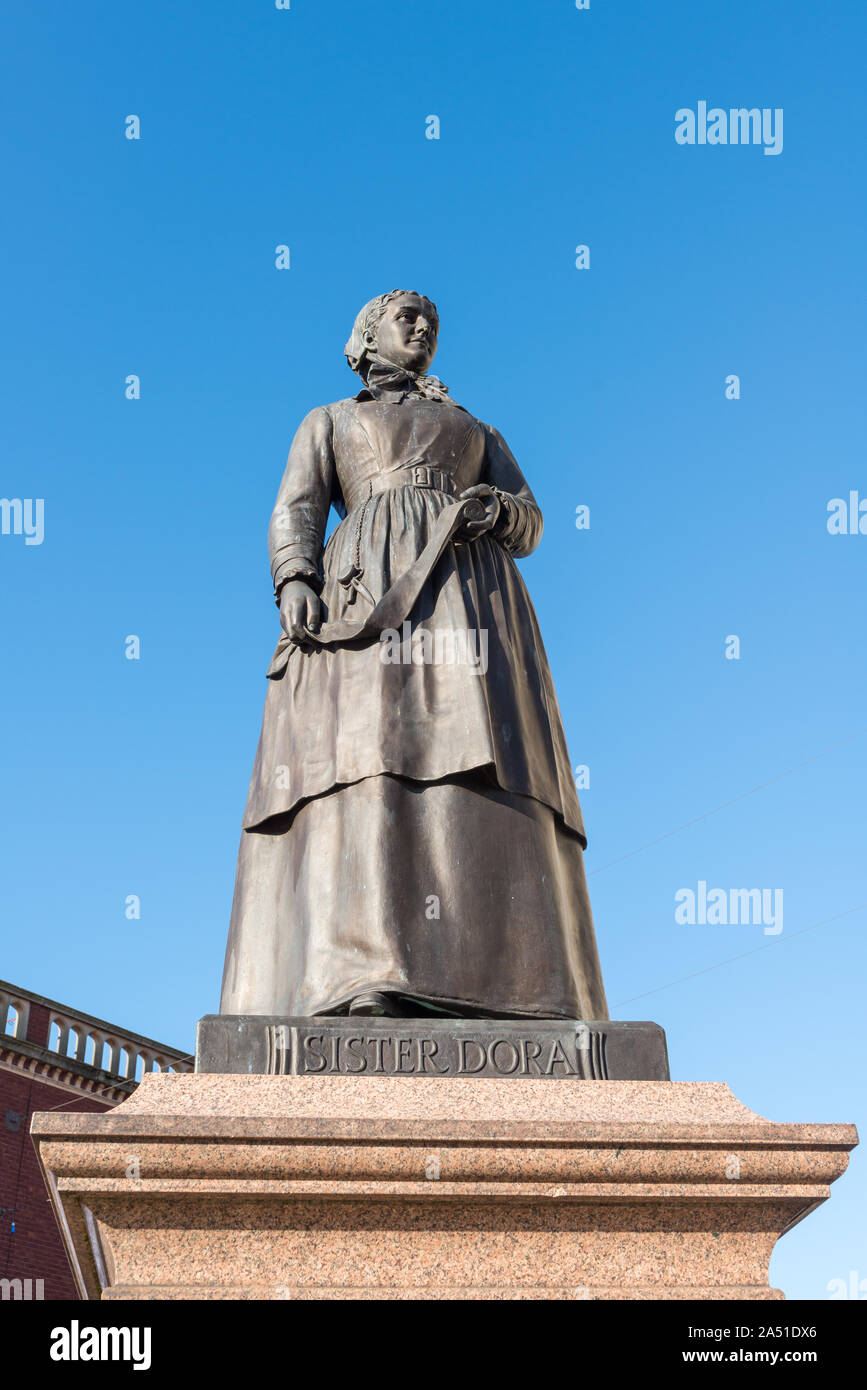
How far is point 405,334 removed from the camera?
7.15 m

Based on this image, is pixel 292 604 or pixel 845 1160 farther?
pixel 292 604

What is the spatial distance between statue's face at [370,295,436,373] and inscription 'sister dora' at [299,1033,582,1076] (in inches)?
145

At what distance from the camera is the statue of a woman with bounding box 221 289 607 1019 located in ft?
17.6

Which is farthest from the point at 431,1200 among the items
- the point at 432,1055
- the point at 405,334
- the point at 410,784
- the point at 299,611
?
the point at 405,334

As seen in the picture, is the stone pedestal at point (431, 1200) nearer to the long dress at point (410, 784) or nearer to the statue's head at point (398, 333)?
the long dress at point (410, 784)

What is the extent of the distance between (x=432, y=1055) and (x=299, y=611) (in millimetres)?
2118

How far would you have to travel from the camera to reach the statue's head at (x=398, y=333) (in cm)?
714

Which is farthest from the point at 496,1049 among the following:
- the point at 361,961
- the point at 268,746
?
the point at 268,746

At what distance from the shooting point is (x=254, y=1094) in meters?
4.36
